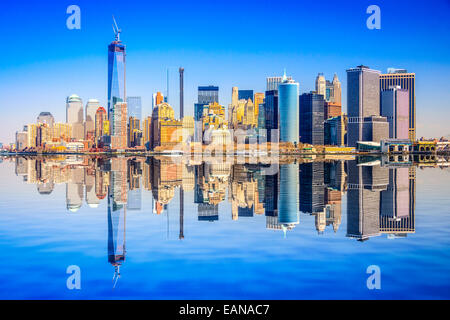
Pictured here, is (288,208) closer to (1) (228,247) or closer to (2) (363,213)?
(2) (363,213)

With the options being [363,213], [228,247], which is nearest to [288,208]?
[363,213]

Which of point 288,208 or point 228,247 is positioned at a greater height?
point 288,208

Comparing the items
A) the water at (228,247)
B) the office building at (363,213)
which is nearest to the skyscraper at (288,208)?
the water at (228,247)

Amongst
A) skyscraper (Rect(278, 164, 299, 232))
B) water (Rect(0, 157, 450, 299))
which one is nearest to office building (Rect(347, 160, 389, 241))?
water (Rect(0, 157, 450, 299))

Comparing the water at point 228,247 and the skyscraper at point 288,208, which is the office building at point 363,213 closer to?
the water at point 228,247

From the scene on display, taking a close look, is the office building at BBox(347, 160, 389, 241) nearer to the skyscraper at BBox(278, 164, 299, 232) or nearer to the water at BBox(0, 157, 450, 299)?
the water at BBox(0, 157, 450, 299)

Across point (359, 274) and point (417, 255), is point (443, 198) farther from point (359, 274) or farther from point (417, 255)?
point (359, 274)

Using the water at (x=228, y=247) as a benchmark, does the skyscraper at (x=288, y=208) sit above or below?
above

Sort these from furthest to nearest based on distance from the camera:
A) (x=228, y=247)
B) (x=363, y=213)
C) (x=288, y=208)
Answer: (x=288, y=208)
(x=363, y=213)
(x=228, y=247)
